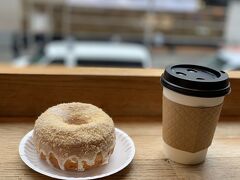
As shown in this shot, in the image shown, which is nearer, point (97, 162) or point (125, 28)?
point (97, 162)

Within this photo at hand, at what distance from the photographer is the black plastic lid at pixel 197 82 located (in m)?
0.52

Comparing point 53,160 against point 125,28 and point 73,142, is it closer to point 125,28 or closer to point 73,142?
point 73,142

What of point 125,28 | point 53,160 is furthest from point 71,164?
point 125,28

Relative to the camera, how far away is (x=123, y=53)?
11.9 feet

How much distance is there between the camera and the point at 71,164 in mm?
523

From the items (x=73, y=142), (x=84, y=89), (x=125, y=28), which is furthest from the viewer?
(x=125, y=28)

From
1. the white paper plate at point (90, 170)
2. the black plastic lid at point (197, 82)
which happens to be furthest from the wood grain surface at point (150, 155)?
the black plastic lid at point (197, 82)

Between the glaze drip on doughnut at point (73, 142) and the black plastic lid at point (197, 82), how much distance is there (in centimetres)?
13

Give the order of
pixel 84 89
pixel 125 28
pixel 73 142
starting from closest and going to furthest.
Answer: pixel 73 142
pixel 84 89
pixel 125 28

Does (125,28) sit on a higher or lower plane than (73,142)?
lower

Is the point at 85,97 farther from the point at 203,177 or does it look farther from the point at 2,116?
the point at 203,177

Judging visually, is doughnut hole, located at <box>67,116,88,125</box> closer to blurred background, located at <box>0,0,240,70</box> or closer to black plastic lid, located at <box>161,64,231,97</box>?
black plastic lid, located at <box>161,64,231,97</box>

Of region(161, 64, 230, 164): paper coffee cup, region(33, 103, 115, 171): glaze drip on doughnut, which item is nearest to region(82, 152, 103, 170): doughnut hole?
region(33, 103, 115, 171): glaze drip on doughnut

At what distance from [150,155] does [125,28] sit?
4125 millimetres
